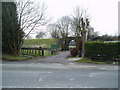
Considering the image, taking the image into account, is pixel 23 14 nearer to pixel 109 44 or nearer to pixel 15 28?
pixel 15 28

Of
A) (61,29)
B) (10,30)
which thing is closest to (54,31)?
(61,29)

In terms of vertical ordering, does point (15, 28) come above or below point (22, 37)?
above

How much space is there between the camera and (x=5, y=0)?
1780cm

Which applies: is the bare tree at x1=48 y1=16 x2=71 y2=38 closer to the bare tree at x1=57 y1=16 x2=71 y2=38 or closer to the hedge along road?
the bare tree at x1=57 y1=16 x2=71 y2=38

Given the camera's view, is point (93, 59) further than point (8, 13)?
No

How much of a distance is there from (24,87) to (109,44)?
39.6ft

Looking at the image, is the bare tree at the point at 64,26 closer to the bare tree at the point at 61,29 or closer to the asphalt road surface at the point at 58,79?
the bare tree at the point at 61,29

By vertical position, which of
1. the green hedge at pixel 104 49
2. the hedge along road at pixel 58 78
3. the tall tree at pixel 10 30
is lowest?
the hedge along road at pixel 58 78

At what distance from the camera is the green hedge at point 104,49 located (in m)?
13.9

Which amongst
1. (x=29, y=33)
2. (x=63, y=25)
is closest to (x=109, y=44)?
(x=29, y=33)

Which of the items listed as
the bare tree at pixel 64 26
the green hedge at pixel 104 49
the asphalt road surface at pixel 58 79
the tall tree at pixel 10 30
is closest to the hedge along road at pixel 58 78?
the asphalt road surface at pixel 58 79

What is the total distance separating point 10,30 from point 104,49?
13605 millimetres

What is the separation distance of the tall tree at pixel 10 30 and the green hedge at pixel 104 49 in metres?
10.4

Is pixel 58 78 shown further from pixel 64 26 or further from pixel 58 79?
pixel 64 26
